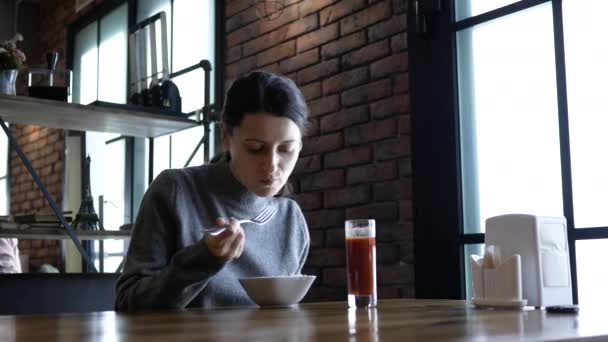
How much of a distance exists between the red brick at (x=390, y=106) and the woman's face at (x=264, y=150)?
120 cm

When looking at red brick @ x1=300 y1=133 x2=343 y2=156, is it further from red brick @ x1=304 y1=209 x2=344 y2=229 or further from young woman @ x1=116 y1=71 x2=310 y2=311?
young woman @ x1=116 y1=71 x2=310 y2=311

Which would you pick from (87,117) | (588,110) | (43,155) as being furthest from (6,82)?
(43,155)

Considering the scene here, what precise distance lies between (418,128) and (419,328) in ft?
6.18

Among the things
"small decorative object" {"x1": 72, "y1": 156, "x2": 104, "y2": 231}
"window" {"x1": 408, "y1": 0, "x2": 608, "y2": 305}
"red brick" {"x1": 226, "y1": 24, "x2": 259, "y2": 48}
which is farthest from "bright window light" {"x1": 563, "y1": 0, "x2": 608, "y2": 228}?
"small decorative object" {"x1": 72, "y1": 156, "x2": 104, "y2": 231}

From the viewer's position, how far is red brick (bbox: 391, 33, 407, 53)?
2828 millimetres

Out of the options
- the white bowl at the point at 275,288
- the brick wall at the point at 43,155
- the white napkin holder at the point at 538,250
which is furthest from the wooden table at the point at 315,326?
the brick wall at the point at 43,155

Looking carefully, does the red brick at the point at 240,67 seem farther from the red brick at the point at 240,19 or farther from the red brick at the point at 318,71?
the red brick at the point at 318,71

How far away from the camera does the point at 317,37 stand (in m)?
3.25

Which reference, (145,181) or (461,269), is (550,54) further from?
(145,181)

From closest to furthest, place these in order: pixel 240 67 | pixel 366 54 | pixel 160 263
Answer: pixel 160 263, pixel 366 54, pixel 240 67

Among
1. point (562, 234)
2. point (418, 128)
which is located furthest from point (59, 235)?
point (562, 234)

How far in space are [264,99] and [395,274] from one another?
1355mm

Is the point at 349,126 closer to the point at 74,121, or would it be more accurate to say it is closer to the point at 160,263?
the point at 74,121

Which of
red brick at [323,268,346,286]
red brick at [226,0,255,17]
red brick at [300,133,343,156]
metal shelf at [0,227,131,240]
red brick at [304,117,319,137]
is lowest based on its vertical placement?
red brick at [323,268,346,286]
